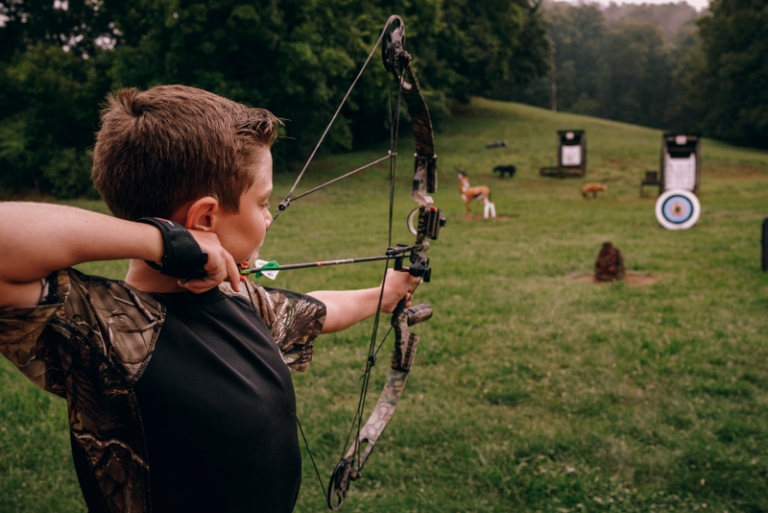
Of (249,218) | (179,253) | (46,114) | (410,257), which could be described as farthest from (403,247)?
(46,114)

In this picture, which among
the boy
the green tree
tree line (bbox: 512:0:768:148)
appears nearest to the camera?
the boy

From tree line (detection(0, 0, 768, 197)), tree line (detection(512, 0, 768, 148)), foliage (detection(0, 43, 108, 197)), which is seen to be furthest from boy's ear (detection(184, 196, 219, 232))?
tree line (detection(512, 0, 768, 148))

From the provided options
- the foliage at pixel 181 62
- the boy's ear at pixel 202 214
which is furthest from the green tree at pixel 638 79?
the boy's ear at pixel 202 214

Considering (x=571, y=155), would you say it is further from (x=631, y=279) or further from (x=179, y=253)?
(x=179, y=253)

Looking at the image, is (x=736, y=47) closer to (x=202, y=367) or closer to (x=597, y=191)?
(x=597, y=191)

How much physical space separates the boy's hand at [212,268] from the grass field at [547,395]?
6.40 feet

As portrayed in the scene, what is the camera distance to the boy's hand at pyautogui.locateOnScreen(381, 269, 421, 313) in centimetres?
172

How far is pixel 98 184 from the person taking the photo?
1.02 m

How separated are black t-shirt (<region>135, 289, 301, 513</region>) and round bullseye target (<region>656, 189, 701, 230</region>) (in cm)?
1016

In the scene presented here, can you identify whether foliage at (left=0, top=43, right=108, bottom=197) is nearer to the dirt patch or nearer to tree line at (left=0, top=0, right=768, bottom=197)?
tree line at (left=0, top=0, right=768, bottom=197)

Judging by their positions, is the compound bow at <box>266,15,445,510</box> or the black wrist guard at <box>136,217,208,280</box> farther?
the compound bow at <box>266,15,445,510</box>

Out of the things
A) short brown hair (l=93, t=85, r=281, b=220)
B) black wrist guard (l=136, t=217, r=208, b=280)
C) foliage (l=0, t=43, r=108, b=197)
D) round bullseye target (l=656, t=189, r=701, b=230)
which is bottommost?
round bullseye target (l=656, t=189, r=701, b=230)

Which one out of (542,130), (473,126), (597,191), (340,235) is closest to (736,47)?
(542,130)

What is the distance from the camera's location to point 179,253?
34.5 inches
